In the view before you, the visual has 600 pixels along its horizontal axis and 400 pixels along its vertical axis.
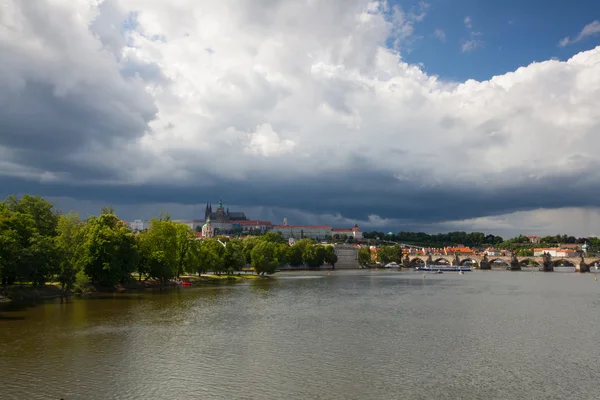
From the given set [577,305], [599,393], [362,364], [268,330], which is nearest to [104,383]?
[362,364]

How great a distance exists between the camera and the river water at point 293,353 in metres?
23.9

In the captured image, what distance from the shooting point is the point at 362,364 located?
28781 millimetres

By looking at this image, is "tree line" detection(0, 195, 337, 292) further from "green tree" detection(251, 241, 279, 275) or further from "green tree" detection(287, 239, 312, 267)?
"green tree" detection(287, 239, 312, 267)

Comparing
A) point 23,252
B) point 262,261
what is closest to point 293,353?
point 23,252

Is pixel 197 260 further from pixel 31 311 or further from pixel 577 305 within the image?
pixel 577 305

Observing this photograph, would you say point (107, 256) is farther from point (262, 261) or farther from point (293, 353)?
point (262, 261)

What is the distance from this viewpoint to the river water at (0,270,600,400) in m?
23.9

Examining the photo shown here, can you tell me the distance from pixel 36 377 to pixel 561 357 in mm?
31160

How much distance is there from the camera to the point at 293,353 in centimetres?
3145

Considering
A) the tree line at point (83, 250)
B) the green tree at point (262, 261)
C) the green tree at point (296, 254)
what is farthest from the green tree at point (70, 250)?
the green tree at point (296, 254)

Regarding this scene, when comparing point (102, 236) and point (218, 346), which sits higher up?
point (102, 236)

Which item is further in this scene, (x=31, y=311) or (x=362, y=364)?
(x=31, y=311)

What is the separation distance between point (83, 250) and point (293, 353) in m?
46.8

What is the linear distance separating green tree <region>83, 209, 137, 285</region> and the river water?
42.0ft
